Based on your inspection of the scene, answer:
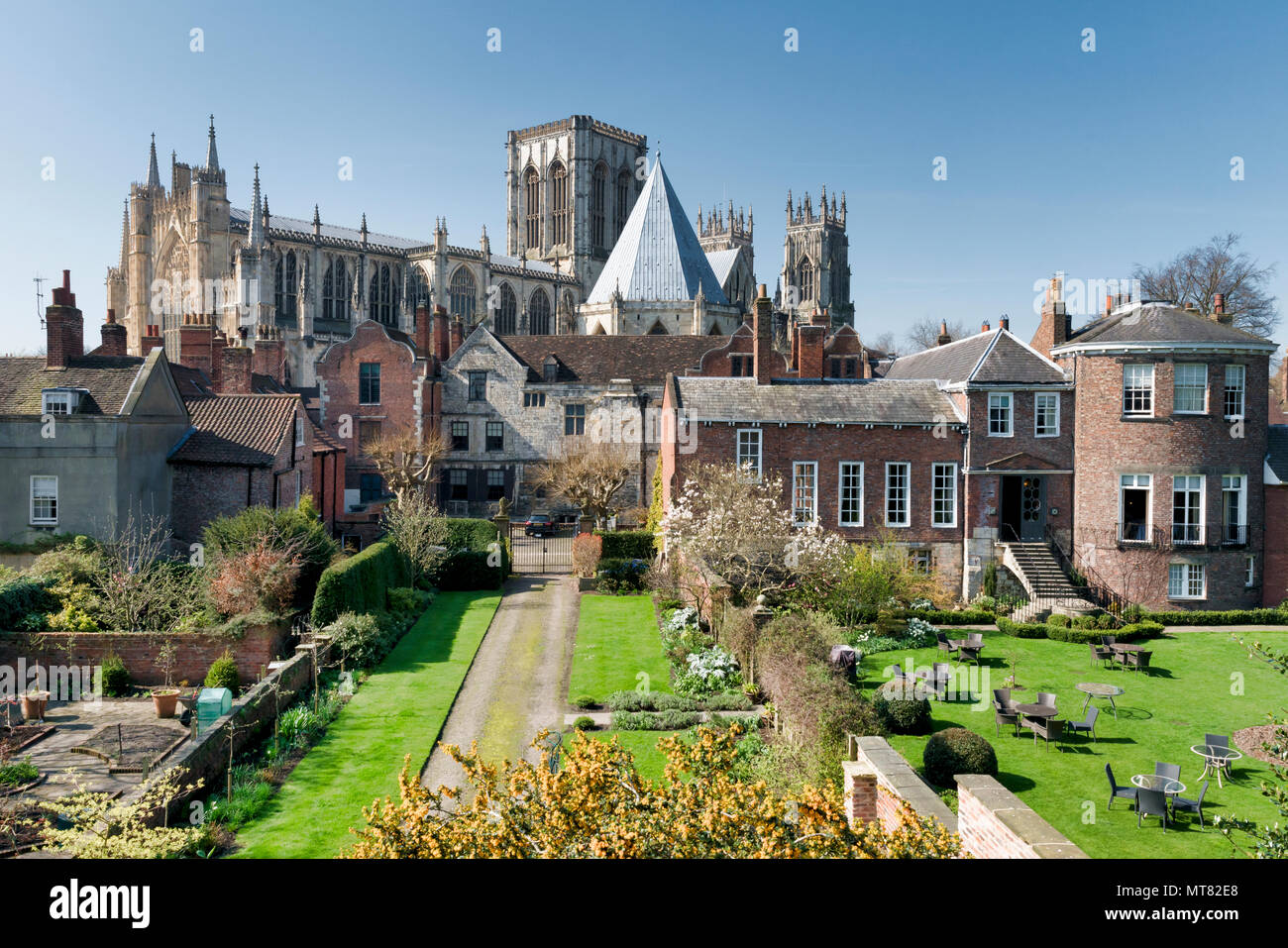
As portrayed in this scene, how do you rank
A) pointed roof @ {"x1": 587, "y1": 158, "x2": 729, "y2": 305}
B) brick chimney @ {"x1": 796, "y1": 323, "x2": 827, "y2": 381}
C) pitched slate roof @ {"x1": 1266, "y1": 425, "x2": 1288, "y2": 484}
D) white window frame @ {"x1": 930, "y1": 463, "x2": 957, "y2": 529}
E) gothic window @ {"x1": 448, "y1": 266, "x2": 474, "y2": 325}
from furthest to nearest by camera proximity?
gothic window @ {"x1": 448, "y1": 266, "x2": 474, "y2": 325}, pointed roof @ {"x1": 587, "y1": 158, "x2": 729, "y2": 305}, brick chimney @ {"x1": 796, "y1": 323, "x2": 827, "y2": 381}, white window frame @ {"x1": 930, "y1": 463, "x2": 957, "y2": 529}, pitched slate roof @ {"x1": 1266, "y1": 425, "x2": 1288, "y2": 484}

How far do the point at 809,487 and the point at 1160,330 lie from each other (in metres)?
13.0

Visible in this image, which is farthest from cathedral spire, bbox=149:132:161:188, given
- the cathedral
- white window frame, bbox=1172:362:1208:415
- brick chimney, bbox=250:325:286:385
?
white window frame, bbox=1172:362:1208:415

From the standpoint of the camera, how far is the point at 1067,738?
1758 centimetres

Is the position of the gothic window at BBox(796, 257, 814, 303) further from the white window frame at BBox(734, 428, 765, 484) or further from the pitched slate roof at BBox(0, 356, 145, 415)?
the pitched slate roof at BBox(0, 356, 145, 415)

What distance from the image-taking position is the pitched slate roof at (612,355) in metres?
48.4

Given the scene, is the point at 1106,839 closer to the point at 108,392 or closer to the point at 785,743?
the point at 785,743

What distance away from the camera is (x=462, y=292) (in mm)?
83125

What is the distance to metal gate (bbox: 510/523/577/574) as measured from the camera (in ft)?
119

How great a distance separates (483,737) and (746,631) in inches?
260

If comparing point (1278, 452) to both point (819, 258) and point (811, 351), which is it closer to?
point (811, 351)

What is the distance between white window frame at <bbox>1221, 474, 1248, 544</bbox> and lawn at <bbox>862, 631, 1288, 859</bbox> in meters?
4.88

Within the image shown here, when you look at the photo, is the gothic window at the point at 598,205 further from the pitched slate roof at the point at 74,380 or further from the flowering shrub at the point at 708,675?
the flowering shrub at the point at 708,675

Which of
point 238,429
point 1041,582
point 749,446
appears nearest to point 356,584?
point 238,429
